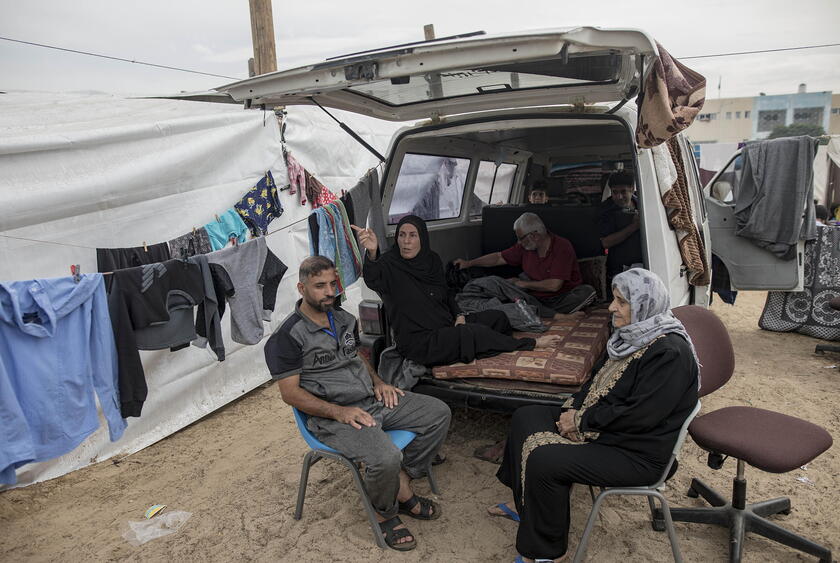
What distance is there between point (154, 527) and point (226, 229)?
7.72 ft

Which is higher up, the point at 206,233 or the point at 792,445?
the point at 206,233

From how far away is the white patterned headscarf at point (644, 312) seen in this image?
8.20 ft

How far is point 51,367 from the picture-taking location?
8.81 ft

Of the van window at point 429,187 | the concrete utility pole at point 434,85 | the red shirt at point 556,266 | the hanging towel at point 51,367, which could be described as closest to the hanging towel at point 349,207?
the van window at point 429,187

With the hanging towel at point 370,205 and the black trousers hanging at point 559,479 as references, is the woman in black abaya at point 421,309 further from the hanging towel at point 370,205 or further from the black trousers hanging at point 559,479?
the black trousers hanging at point 559,479

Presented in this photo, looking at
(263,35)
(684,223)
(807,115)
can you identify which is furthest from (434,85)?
(807,115)

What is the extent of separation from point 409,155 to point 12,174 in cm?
278

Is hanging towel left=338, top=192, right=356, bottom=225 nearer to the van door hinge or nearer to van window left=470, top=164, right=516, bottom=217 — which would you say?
the van door hinge

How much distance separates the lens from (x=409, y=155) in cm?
473

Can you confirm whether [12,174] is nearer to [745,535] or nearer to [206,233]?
[206,233]

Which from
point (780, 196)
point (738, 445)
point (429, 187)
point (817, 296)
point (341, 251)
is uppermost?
point (429, 187)

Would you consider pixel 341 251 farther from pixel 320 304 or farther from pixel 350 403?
pixel 350 403

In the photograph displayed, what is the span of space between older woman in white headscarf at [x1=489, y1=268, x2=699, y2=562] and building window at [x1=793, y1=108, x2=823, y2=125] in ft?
194

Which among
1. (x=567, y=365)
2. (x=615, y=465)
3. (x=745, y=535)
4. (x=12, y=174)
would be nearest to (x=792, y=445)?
(x=745, y=535)
